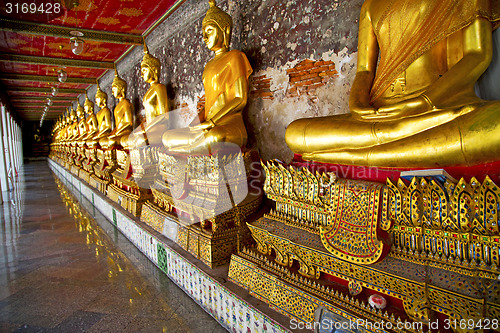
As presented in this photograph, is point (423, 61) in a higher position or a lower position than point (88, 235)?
higher

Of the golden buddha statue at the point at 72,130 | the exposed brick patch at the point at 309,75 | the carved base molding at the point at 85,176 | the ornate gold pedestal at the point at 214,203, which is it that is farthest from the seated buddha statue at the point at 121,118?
the golden buddha statue at the point at 72,130

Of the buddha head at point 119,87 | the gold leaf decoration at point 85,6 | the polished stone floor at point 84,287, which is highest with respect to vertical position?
the gold leaf decoration at point 85,6

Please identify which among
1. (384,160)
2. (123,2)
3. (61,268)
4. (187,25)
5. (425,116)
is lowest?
(61,268)

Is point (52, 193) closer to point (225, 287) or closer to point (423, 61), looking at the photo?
point (225, 287)

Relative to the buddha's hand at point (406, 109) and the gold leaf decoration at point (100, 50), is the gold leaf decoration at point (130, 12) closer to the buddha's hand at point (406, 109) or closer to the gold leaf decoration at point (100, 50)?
the gold leaf decoration at point (100, 50)

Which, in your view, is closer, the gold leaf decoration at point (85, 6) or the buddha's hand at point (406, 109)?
the buddha's hand at point (406, 109)

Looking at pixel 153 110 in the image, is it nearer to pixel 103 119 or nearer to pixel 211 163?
pixel 211 163

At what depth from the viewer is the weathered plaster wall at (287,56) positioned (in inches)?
74.5

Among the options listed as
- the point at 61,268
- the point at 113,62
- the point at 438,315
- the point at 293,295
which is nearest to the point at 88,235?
the point at 61,268

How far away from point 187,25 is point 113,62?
352 centimetres

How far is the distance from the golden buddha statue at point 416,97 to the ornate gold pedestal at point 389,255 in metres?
0.13

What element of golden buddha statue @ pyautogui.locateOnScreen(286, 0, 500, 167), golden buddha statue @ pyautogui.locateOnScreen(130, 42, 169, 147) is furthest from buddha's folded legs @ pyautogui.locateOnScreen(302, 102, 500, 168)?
golden buddha statue @ pyautogui.locateOnScreen(130, 42, 169, 147)

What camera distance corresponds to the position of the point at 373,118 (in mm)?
1308

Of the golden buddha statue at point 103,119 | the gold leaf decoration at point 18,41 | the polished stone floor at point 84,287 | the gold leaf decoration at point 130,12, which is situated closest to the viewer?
the polished stone floor at point 84,287
